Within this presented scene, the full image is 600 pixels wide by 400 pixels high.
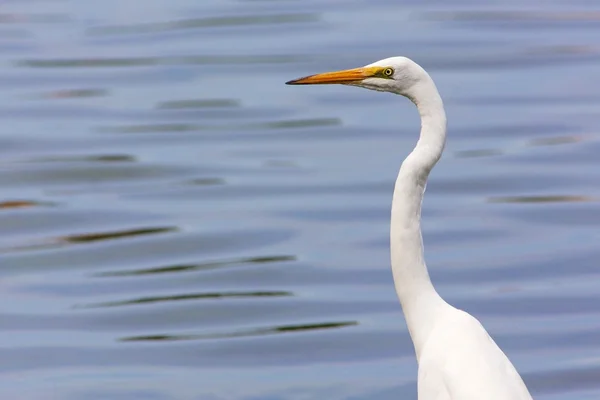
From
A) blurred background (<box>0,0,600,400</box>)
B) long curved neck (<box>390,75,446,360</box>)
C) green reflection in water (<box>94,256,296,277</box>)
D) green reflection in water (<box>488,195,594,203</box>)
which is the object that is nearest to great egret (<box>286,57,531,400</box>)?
long curved neck (<box>390,75,446,360</box>)

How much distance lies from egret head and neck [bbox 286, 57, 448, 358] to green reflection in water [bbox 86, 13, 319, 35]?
1007 centimetres

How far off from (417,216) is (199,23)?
1046 centimetres

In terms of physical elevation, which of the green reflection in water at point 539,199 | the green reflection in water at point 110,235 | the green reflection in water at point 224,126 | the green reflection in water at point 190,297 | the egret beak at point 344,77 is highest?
the egret beak at point 344,77

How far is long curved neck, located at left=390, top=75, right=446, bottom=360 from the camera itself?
5141 millimetres

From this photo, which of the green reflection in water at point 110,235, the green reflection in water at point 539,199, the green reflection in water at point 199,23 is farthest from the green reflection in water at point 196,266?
the green reflection in water at point 199,23

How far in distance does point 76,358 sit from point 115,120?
4.84 m

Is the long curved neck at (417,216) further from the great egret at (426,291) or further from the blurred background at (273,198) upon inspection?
the blurred background at (273,198)

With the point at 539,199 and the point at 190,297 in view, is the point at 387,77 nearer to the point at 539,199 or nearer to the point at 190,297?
the point at 190,297

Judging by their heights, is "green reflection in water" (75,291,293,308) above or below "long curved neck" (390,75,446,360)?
below

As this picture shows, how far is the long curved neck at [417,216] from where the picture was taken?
5141mm

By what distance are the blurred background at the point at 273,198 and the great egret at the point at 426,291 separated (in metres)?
1.65

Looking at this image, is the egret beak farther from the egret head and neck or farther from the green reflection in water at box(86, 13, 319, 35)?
the green reflection in water at box(86, 13, 319, 35)

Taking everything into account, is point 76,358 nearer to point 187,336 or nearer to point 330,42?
point 187,336

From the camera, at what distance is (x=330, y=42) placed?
14547mm
